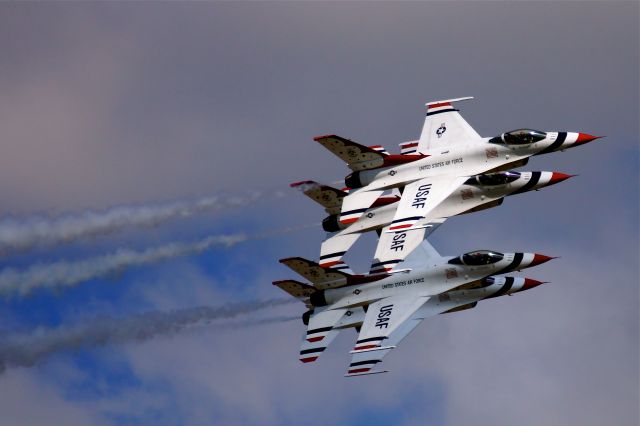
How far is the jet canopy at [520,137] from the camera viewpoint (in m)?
74.2

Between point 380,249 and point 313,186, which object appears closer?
point 380,249

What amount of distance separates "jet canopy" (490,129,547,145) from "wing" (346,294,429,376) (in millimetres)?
7310

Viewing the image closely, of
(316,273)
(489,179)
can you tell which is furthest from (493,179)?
(316,273)

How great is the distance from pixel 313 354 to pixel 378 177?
7908 mm

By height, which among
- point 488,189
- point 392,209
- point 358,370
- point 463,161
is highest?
Answer: point 463,161

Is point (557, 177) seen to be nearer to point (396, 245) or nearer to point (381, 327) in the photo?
point (396, 245)

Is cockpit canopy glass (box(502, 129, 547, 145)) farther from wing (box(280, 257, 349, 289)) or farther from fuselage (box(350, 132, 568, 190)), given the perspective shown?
wing (box(280, 257, 349, 289))

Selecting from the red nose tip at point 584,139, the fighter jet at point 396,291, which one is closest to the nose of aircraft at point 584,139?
the red nose tip at point 584,139

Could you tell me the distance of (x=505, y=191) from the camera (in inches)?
2965

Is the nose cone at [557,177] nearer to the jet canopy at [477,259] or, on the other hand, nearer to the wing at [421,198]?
the jet canopy at [477,259]

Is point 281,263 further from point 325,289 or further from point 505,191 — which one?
point 505,191

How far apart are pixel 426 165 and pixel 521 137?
13.5 ft

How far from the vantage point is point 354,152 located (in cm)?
7544

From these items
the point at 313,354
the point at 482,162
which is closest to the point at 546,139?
the point at 482,162
